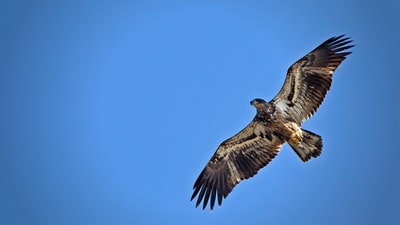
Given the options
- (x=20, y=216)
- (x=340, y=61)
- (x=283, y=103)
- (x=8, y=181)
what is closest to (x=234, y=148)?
(x=283, y=103)

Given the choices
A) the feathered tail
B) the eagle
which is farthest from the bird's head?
the feathered tail

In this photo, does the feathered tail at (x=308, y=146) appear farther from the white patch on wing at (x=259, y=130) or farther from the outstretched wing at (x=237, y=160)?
the white patch on wing at (x=259, y=130)

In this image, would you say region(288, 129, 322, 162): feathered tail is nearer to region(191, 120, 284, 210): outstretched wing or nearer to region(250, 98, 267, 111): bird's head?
region(191, 120, 284, 210): outstretched wing

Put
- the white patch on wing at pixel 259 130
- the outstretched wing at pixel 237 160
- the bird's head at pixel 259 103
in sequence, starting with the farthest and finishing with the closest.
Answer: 1. the outstretched wing at pixel 237 160
2. the white patch on wing at pixel 259 130
3. the bird's head at pixel 259 103

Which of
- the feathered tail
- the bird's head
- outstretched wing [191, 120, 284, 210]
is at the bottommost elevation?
the feathered tail

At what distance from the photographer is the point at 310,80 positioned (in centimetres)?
2031

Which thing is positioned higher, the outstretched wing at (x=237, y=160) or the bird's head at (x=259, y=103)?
the bird's head at (x=259, y=103)

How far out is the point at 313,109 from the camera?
804 inches

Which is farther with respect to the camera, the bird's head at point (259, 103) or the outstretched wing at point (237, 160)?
the outstretched wing at point (237, 160)

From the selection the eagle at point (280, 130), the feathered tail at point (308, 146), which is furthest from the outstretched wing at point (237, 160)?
the feathered tail at point (308, 146)

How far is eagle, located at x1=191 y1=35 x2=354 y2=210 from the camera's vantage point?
20.3 metres

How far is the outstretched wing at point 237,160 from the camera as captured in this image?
20.9 meters

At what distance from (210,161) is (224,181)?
82 cm

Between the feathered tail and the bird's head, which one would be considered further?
the bird's head
